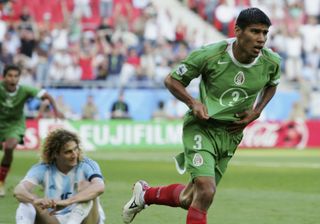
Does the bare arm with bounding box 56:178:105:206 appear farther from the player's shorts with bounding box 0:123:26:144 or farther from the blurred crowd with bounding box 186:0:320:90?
the blurred crowd with bounding box 186:0:320:90

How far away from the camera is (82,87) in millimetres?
27688

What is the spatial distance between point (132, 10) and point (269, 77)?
22.3 m

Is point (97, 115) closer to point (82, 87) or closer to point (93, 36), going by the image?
point (82, 87)

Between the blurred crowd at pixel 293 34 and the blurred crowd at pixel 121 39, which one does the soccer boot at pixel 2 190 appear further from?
the blurred crowd at pixel 293 34

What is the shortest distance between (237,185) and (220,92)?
741cm

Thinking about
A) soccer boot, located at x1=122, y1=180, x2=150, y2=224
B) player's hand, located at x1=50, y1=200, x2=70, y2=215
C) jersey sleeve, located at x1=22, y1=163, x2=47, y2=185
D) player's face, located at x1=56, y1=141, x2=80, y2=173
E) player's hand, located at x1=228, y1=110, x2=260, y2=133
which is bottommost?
soccer boot, located at x1=122, y1=180, x2=150, y2=224

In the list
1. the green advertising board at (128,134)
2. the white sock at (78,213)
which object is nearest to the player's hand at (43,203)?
the white sock at (78,213)

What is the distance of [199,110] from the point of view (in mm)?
8414

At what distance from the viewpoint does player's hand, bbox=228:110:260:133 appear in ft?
28.6

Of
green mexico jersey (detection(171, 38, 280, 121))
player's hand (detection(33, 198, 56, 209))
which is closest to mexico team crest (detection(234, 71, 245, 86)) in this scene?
green mexico jersey (detection(171, 38, 280, 121))

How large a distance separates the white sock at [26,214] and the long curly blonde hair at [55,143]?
0.46 meters

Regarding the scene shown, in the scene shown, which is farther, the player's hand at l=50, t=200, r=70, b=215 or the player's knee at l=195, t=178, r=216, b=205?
the player's knee at l=195, t=178, r=216, b=205

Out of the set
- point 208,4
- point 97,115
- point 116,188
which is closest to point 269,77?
point 116,188

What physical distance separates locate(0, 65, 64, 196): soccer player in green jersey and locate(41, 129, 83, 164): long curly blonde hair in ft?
19.8
